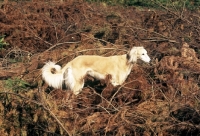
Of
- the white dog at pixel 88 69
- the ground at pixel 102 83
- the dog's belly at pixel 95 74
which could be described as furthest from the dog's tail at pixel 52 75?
the dog's belly at pixel 95 74

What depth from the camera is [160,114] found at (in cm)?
829

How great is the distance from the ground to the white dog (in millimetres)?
264

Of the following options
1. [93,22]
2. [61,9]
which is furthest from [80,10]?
[93,22]

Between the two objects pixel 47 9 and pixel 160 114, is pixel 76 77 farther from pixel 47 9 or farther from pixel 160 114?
pixel 47 9

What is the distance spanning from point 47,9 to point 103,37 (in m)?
5.80

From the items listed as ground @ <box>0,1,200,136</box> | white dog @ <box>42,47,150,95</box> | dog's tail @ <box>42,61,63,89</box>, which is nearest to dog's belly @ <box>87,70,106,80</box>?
white dog @ <box>42,47,150,95</box>

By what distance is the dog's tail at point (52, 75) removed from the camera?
1021 cm

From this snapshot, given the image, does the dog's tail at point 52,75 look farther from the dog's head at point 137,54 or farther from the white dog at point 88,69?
the dog's head at point 137,54

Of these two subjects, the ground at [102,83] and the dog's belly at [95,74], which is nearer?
the ground at [102,83]

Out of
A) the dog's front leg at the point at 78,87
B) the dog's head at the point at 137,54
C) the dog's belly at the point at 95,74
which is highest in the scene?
the dog's head at the point at 137,54

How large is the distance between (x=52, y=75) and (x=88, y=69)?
0.90m

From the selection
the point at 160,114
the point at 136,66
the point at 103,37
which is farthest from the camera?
the point at 103,37

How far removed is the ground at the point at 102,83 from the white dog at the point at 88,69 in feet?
0.86

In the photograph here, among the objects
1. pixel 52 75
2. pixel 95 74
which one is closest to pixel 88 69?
pixel 95 74
